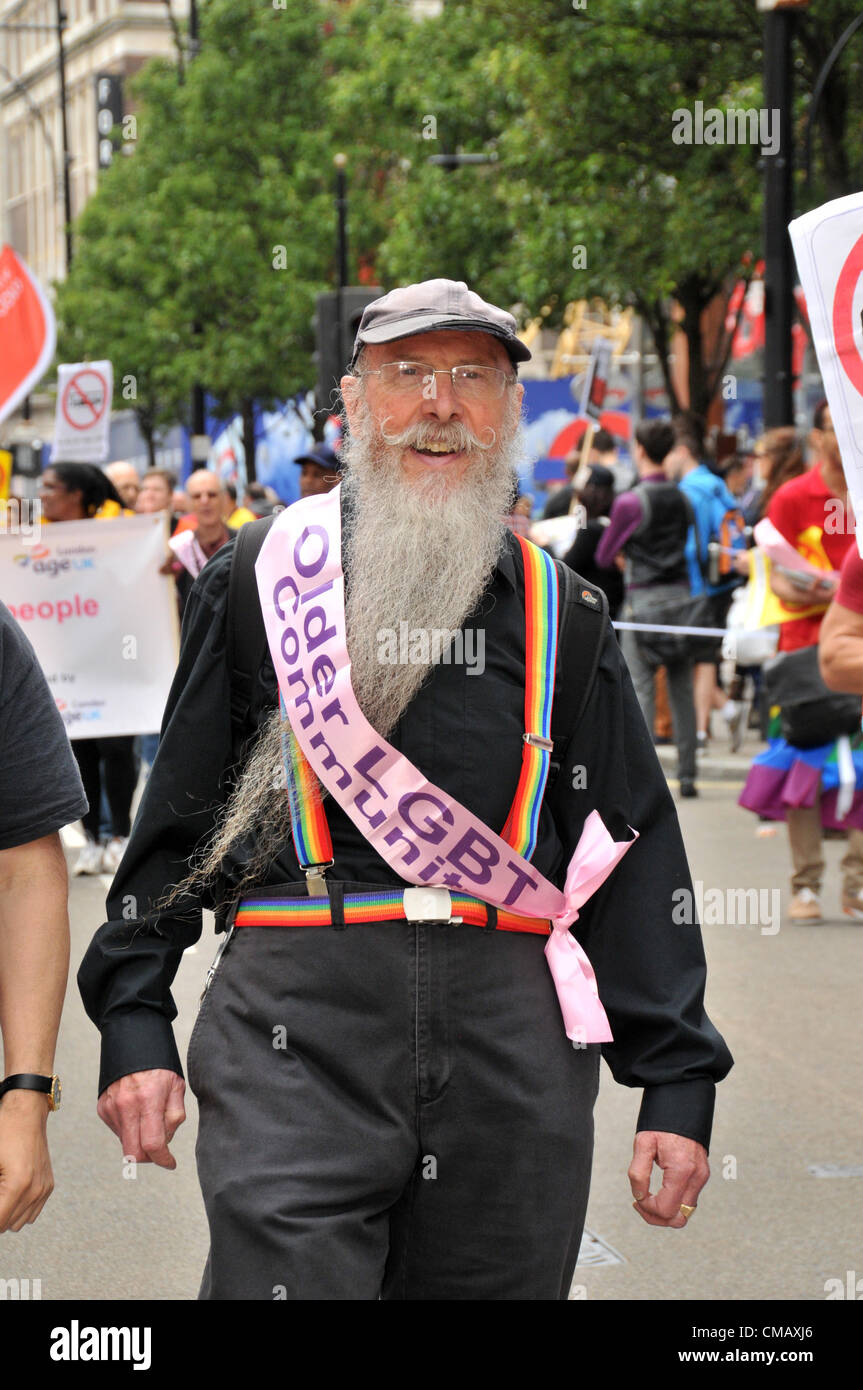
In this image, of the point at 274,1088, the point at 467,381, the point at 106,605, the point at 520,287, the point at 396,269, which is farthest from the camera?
the point at 396,269

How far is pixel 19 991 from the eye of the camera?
8.84 ft

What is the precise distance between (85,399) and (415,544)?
13478 millimetres

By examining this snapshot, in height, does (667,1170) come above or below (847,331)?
below

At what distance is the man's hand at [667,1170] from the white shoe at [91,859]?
7839 mm

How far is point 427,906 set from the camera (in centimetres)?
271

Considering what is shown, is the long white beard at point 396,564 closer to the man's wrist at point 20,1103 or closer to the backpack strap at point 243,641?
the backpack strap at point 243,641

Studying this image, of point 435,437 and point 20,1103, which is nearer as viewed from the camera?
point 20,1103

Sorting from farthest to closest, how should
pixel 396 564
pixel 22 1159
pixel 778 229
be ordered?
pixel 778 229 < pixel 396 564 < pixel 22 1159

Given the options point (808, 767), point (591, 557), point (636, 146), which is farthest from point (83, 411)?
point (808, 767)

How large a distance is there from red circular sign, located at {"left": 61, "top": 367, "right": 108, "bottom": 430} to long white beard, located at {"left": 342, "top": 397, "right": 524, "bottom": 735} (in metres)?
13.3

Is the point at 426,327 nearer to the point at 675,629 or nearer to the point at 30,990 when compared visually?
the point at 30,990

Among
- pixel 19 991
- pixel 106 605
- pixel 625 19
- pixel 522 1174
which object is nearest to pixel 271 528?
pixel 19 991

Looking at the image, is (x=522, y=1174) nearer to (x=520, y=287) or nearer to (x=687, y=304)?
(x=520, y=287)

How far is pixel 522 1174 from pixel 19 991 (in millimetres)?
674
